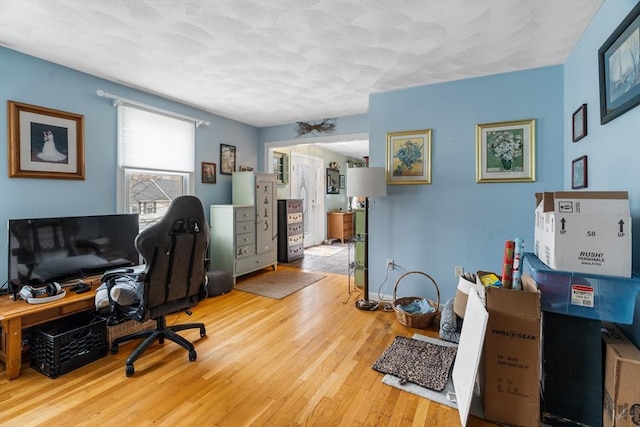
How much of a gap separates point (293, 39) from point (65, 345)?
8.95 ft

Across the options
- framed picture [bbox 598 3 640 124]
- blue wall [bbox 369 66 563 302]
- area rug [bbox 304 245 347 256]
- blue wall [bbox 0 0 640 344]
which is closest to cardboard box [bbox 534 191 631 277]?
framed picture [bbox 598 3 640 124]

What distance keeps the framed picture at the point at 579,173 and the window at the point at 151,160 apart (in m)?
4.08

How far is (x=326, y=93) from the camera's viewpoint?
352cm

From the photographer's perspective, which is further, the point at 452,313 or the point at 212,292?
the point at 212,292

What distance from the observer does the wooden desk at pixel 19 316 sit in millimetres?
1981

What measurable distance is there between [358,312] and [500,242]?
5.19ft

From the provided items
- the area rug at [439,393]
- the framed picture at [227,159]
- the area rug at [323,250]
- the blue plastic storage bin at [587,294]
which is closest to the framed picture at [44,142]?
the framed picture at [227,159]

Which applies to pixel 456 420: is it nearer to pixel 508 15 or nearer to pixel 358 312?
pixel 358 312

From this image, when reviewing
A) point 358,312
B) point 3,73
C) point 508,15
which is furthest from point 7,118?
point 508,15

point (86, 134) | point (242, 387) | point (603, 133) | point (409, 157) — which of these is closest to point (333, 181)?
point (409, 157)

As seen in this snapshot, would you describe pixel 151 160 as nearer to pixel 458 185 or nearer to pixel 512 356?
pixel 458 185

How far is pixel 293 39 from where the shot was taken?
90.3 inches

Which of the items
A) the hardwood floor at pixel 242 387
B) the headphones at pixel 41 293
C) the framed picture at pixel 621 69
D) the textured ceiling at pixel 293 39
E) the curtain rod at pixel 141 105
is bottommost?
the hardwood floor at pixel 242 387

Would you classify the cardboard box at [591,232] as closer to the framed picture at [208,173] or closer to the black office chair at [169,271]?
the black office chair at [169,271]
